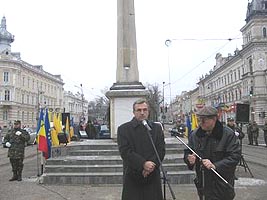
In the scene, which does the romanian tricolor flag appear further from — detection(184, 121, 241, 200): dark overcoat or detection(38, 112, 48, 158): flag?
detection(184, 121, 241, 200): dark overcoat

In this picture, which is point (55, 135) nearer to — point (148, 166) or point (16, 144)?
point (16, 144)

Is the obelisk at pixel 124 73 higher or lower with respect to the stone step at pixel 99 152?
higher

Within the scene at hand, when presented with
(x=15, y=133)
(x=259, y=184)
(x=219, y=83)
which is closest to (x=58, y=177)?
(x=15, y=133)

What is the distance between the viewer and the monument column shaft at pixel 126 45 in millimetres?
12508

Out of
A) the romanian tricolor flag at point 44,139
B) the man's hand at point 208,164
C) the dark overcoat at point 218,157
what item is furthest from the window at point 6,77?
the man's hand at point 208,164

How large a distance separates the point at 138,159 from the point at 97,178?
5.15 m

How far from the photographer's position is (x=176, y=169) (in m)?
9.17

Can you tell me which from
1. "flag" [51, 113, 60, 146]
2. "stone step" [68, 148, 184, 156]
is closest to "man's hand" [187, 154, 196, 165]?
"stone step" [68, 148, 184, 156]

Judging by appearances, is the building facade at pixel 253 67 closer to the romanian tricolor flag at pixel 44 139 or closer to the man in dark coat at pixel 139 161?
the romanian tricolor flag at pixel 44 139

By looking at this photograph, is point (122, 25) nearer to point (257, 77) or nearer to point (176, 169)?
point (176, 169)

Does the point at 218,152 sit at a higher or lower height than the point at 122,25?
lower

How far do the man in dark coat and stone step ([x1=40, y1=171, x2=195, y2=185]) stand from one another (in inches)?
185

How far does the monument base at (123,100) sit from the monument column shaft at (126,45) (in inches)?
26.2

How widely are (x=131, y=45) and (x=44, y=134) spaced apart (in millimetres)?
4636
